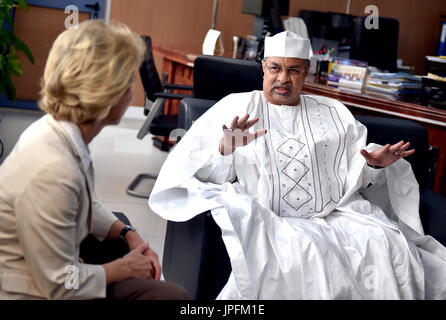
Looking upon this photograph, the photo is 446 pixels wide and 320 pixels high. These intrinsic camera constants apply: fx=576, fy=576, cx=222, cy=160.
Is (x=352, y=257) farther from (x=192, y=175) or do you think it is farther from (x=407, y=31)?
(x=407, y=31)

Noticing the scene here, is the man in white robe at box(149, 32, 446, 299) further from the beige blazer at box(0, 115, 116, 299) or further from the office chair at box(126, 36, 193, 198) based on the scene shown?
the office chair at box(126, 36, 193, 198)

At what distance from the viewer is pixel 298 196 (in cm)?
233

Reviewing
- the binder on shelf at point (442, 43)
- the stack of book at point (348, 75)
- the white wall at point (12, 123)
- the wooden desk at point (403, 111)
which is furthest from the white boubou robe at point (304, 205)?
the binder on shelf at point (442, 43)

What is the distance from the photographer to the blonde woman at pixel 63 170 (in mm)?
1186

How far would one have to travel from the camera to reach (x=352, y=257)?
2.09 meters

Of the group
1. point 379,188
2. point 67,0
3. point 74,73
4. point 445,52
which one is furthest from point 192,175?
point 445,52

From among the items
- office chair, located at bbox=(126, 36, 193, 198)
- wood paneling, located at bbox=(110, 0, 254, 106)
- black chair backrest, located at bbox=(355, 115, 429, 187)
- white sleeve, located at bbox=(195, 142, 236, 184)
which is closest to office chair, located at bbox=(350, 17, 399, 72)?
wood paneling, located at bbox=(110, 0, 254, 106)

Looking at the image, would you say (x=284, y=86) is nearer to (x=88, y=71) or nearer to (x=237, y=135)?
(x=237, y=135)

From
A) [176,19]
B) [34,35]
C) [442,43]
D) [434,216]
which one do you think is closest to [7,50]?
[34,35]

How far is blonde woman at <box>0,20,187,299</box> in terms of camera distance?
3.89 feet

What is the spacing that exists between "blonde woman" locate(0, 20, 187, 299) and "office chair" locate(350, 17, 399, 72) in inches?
188

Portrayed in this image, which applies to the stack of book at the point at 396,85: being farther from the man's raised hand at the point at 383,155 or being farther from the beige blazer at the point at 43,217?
→ the beige blazer at the point at 43,217

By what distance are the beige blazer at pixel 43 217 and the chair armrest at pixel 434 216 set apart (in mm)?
1634

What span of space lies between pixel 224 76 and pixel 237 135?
973 mm
